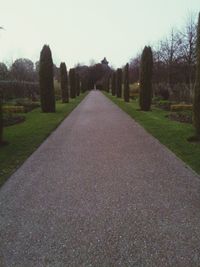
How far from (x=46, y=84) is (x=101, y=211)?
15.2 metres

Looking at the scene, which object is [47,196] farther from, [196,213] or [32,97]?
[32,97]

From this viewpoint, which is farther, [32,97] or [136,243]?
[32,97]

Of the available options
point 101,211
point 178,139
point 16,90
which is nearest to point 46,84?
point 16,90

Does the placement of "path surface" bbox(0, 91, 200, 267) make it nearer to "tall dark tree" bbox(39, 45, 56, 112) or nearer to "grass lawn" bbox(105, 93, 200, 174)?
"grass lawn" bbox(105, 93, 200, 174)

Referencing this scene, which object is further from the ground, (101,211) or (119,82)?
(119,82)

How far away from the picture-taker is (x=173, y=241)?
11.3 feet

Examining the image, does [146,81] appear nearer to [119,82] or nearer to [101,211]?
[101,211]

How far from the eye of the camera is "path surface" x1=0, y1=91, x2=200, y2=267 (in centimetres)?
320

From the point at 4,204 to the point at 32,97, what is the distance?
77.4 feet

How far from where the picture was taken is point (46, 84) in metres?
18.7

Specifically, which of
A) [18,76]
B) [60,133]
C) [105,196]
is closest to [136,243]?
[105,196]

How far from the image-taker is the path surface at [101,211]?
3203 mm

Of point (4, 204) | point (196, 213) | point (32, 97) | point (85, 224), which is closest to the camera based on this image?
point (85, 224)

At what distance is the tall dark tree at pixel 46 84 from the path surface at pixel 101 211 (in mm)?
11176
